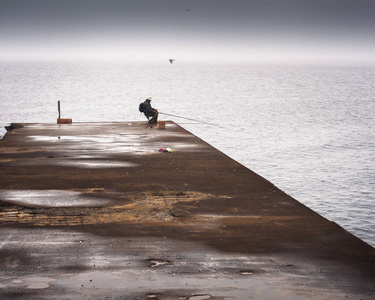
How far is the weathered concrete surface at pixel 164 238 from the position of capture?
25.1 feet

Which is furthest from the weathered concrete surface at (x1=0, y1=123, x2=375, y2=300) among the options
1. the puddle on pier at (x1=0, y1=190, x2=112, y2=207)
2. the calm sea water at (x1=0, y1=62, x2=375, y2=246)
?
the calm sea water at (x1=0, y1=62, x2=375, y2=246)

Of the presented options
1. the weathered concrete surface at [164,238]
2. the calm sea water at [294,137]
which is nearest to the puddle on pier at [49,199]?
the weathered concrete surface at [164,238]

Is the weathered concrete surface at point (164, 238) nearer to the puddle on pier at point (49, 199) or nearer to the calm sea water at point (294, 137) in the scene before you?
the puddle on pier at point (49, 199)

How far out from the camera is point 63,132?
2531cm

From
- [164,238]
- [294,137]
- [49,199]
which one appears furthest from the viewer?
[294,137]

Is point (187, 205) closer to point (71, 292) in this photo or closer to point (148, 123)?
point (71, 292)

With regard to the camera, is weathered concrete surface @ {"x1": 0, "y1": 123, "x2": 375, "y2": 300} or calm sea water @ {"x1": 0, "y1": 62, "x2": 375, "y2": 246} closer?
weathered concrete surface @ {"x1": 0, "y1": 123, "x2": 375, "y2": 300}

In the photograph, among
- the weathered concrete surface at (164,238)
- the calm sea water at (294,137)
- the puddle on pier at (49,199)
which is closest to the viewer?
the weathered concrete surface at (164,238)

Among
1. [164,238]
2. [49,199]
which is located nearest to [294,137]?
[49,199]

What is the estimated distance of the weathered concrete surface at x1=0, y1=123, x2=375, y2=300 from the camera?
7.65 meters

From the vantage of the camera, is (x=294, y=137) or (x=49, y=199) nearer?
(x=49, y=199)

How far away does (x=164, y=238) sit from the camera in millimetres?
9688

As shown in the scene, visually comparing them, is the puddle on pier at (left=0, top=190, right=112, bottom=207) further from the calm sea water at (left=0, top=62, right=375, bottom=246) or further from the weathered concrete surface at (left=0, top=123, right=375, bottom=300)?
the calm sea water at (left=0, top=62, right=375, bottom=246)

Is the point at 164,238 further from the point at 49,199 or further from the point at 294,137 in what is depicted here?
the point at 294,137
